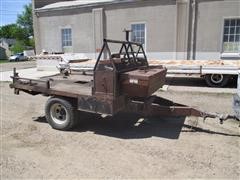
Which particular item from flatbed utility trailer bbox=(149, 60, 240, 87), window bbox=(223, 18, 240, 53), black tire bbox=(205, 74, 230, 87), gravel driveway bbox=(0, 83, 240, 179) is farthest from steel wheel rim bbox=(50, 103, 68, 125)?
window bbox=(223, 18, 240, 53)

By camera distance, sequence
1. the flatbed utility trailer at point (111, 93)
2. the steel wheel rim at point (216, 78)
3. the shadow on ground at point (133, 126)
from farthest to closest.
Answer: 1. the steel wheel rim at point (216, 78)
2. the shadow on ground at point (133, 126)
3. the flatbed utility trailer at point (111, 93)

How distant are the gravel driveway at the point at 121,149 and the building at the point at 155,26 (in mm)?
9360

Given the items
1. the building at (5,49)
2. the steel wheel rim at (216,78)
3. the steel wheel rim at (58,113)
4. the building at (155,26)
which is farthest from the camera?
the building at (5,49)

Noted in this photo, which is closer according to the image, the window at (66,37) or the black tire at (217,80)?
the black tire at (217,80)

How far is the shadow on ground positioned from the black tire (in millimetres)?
5123

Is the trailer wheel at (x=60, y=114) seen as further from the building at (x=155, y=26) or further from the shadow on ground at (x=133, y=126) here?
the building at (x=155, y=26)

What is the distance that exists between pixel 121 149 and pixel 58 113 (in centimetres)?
194

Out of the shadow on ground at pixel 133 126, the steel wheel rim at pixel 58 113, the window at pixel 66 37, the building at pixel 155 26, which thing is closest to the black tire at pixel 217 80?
the building at pixel 155 26

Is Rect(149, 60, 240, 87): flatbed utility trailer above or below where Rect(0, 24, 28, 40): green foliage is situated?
below

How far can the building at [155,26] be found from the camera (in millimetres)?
13977

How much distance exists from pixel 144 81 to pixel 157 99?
1.32 m

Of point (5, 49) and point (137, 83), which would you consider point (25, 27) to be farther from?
point (137, 83)

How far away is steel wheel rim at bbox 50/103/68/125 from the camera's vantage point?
574 centimetres

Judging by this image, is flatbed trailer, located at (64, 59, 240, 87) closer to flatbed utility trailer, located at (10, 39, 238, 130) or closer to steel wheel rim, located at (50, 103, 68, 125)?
flatbed utility trailer, located at (10, 39, 238, 130)
